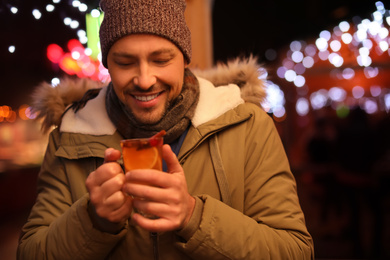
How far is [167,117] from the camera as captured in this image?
141 cm

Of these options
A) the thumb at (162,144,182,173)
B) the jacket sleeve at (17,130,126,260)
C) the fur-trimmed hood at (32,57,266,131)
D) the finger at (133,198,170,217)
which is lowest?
the jacket sleeve at (17,130,126,260)

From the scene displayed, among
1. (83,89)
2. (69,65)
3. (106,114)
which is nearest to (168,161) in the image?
(106,114)

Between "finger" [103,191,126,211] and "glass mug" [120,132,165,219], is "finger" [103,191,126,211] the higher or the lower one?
the lower one

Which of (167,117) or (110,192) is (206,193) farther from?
(110,192)

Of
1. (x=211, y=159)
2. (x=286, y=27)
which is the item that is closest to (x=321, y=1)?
(x=286, y=27)

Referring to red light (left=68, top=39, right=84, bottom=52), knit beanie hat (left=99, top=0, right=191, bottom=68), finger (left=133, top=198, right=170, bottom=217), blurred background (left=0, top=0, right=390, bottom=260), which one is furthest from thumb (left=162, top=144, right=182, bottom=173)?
red light (left=68, top=39, right=84, bottom=52)

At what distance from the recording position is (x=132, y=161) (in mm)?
1017

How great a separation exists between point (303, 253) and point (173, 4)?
40.7 inches

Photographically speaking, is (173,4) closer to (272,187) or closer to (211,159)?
(211,159)

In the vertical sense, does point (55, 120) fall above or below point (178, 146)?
above

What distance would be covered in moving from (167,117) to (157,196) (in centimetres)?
50

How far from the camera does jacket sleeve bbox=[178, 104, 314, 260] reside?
1.11 metres

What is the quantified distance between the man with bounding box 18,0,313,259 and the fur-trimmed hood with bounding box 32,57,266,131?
12mm

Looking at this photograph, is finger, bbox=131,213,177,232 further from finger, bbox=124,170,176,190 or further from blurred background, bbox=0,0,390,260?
blurred background, bbox=0,0,390,260
